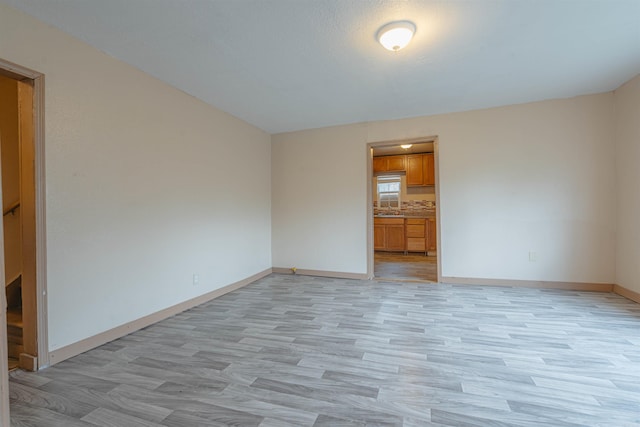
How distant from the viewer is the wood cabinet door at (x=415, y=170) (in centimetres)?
696

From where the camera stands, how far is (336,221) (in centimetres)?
455

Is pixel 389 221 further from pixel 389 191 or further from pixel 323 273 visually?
pixel 323 273

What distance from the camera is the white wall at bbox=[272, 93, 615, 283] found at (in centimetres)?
352

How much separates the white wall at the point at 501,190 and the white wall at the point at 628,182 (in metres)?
0.10

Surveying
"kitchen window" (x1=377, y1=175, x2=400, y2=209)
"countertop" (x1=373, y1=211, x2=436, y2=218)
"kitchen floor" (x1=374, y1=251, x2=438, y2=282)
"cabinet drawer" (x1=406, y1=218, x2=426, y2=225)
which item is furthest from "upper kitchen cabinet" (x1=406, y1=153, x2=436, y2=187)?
"kitchen floor" (x1=374, y1=251, x2=438, y2=282)

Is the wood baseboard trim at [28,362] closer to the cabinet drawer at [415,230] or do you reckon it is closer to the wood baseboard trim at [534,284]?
the wood baseboard trim at [534,284]

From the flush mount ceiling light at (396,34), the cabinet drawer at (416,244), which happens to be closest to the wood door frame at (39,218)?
the flush mount ceiling light at (396,34)

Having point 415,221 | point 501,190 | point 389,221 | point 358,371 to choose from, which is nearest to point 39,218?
point 358,371

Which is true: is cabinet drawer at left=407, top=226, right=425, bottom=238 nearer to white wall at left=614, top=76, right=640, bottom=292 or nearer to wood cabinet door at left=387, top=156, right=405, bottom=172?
wood cabinet door at left=387, top=156, right=405, bottom=172

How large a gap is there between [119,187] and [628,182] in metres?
5.34

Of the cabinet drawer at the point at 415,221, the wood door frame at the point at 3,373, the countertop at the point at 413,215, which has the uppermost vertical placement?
the countertop at the point at 413,215

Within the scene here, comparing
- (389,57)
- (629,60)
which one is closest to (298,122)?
(389,57)

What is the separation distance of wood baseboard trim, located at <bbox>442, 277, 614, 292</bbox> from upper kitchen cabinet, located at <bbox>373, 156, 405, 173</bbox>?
381cm

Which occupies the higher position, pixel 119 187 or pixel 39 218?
pixel 119 187
